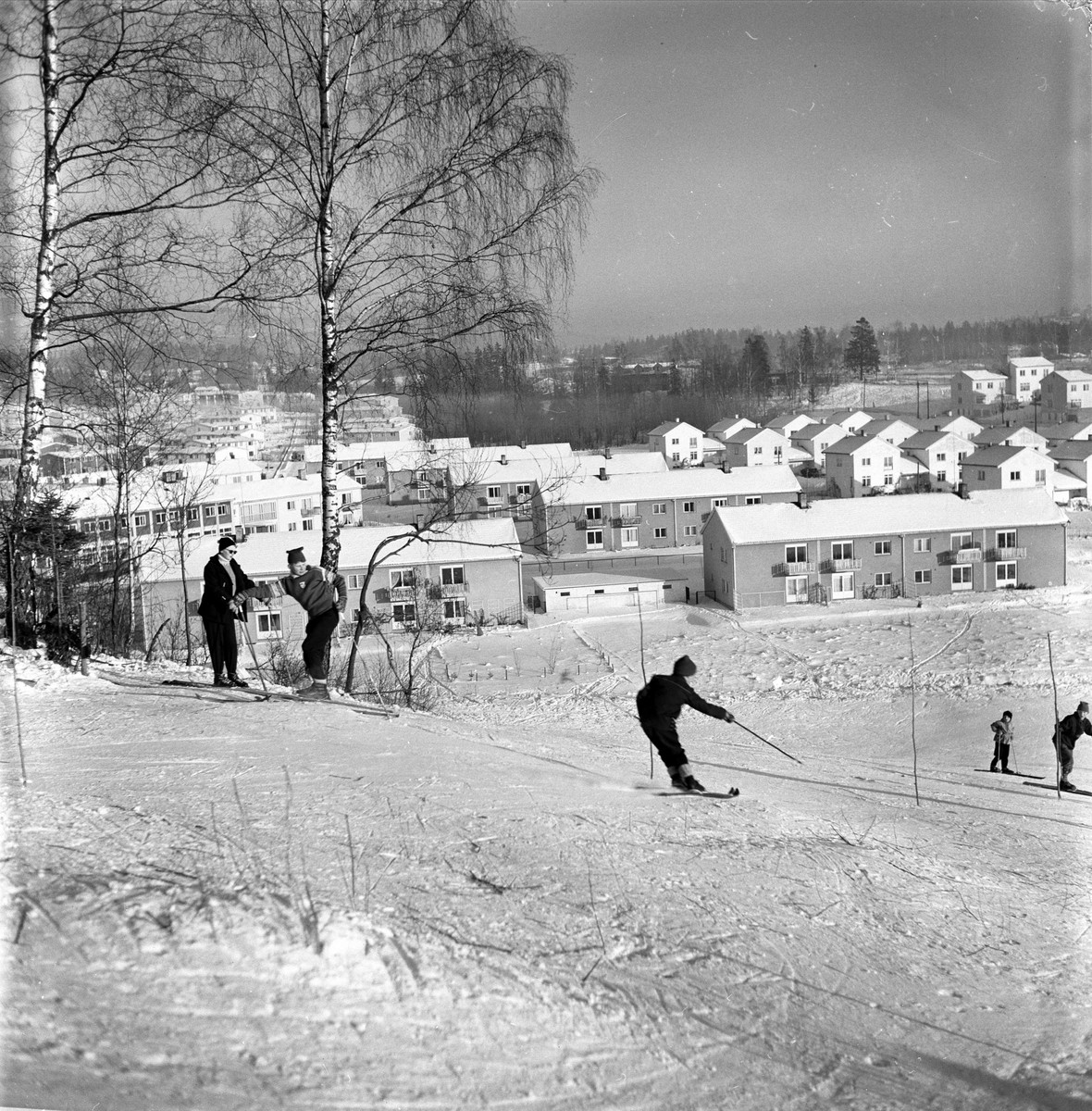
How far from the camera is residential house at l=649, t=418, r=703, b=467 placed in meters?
69.8

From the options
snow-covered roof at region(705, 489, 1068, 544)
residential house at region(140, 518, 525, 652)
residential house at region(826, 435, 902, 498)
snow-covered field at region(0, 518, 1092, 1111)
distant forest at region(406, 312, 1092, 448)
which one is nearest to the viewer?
snow-covered field at region(0, 518, 1092, 1111)

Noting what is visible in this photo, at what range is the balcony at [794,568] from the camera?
33.4m

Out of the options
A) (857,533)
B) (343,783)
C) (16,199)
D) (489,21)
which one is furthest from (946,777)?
(857,533)

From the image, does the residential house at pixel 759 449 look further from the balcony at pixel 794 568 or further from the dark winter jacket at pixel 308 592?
the dark winter jacket at pixel 308 592

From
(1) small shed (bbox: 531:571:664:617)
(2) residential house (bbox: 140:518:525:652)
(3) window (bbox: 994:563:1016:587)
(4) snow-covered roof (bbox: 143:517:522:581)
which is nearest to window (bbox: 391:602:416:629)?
(2) residential house (bbox: 140:518:525:652)

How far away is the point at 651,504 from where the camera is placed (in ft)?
146

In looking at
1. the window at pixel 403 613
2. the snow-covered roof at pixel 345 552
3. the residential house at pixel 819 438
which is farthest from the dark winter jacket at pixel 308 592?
the residential house at pixel 819 438

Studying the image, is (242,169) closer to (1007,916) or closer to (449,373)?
(449,373)

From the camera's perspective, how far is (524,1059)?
3.04m

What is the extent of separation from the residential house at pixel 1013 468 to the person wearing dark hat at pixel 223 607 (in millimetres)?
47682

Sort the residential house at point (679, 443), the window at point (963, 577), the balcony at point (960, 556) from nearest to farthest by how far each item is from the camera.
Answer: the balcony at point (960, 556) < the window at point (963, 577) < the residential house at point (679, 443)

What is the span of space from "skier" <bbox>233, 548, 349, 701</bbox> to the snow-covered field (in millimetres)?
573

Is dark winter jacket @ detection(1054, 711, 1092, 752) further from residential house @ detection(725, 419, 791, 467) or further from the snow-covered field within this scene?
residential house @ detection(725, 419, 791, 467)

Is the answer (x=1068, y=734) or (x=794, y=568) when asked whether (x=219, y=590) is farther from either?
(x=794, y=568)
